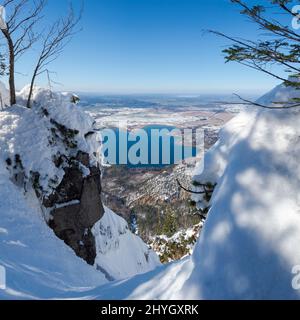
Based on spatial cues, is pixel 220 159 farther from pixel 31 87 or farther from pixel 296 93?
pixel 31 87

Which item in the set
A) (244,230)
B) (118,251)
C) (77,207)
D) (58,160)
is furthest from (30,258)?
(118,251)

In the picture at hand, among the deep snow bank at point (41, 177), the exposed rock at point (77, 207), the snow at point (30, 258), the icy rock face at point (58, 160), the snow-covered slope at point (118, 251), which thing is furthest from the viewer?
the snow-covered slope at point (118, 251)

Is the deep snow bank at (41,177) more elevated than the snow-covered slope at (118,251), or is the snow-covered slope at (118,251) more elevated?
the deep snow bank at (41,177)

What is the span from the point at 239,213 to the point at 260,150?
3.55ft

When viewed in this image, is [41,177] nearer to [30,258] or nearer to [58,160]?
[58,160]

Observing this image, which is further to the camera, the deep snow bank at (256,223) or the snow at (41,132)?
the snow at (41,132)

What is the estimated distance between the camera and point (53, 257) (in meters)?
9.21

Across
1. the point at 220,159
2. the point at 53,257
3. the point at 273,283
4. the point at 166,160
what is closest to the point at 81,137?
the point at 53,257

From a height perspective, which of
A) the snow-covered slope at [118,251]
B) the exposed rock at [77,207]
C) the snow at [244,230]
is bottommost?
the snow-covered slope at [118,251]

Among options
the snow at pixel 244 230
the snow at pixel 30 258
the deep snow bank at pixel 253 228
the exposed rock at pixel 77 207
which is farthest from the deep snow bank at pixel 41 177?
the deep snow bank at pixel 253 228

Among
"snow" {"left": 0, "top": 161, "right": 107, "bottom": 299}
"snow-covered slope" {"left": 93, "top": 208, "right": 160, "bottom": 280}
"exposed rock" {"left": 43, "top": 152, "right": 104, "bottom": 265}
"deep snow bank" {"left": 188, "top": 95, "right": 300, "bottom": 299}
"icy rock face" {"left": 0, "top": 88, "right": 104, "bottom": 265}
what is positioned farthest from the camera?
"snow-covered slope" {"left": 93, "top": 208, "right": 160, "bottom": 280}

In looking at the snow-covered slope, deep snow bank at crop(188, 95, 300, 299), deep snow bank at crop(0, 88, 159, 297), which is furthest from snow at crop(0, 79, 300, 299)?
the snow-covered slope

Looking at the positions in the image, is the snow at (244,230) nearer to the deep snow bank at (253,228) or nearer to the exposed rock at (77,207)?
the deep snow bank at (253,228)

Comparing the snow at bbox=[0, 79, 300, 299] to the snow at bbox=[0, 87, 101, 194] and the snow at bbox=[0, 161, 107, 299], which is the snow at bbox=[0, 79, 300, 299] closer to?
the snow at bbox=[0, 161, 107, 299]
